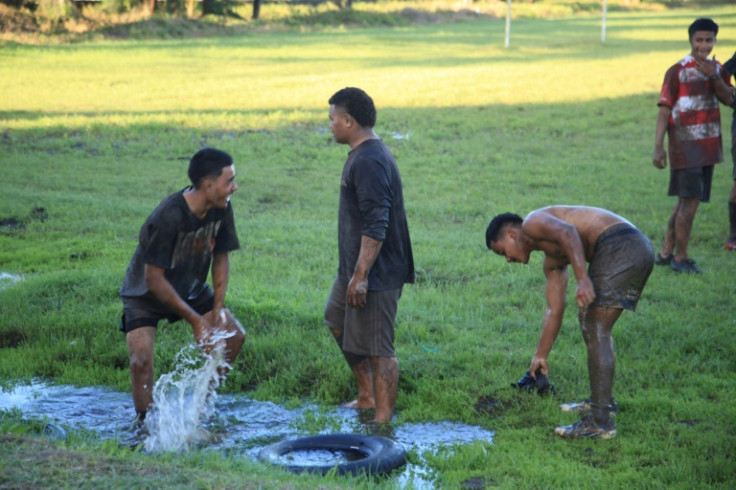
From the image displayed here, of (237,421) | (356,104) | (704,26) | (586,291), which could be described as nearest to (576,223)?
(586,291)

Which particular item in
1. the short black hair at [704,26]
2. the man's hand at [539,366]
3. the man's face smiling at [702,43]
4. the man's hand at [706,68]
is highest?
the short black hair at [704,26]

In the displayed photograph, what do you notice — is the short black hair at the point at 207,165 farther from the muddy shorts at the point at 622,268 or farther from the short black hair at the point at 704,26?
the short black hair at the point at 704,26

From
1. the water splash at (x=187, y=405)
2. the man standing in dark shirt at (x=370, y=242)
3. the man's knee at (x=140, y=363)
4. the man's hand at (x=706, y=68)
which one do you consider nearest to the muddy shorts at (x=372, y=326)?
the man standing in dark shirt at (x=370, y=242)

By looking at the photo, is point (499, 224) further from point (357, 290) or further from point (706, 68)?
point (706, 68)

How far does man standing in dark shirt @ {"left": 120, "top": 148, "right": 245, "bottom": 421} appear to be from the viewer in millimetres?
5289

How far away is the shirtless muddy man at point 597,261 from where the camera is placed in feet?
17.0

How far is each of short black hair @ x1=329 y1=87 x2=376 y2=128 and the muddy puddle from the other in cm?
191

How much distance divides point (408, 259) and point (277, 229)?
5119 millimetres

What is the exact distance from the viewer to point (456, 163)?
1494 centimetres

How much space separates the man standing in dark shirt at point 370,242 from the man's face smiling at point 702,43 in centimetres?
473

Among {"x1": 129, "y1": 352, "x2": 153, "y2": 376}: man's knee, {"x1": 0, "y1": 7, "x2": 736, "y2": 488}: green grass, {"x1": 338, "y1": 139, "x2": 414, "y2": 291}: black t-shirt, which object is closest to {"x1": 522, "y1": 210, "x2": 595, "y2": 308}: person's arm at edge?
{"x1": 338, "y1": 139, "x2": 414, "y2": 291}: black t-shirt

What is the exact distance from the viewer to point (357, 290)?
531 cm

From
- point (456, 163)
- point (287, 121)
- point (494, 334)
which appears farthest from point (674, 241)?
point (287, 121)

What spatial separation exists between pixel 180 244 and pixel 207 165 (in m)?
0.51
